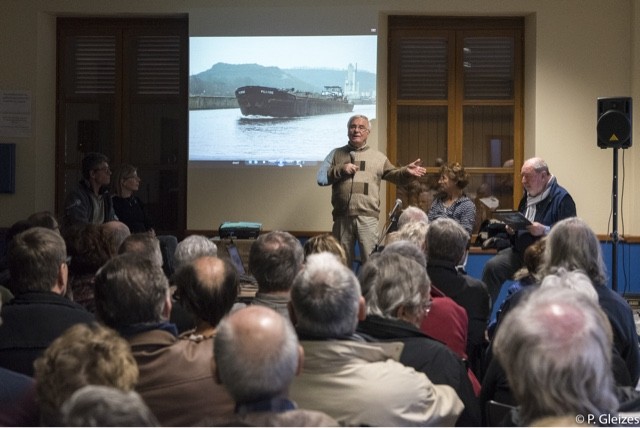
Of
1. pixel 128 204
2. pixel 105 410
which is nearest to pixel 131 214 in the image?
pixel 128 204

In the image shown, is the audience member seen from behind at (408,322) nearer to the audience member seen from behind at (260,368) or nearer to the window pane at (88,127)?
the audience member seen from behind at (260,368)

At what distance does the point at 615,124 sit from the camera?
7520mm

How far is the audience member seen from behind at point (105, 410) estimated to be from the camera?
5.08 ft

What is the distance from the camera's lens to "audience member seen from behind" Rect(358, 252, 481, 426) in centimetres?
323

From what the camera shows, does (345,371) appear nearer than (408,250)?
Yes

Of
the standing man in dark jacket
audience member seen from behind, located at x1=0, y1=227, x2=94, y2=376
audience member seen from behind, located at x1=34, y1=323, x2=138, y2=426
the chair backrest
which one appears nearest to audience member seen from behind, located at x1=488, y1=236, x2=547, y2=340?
the chair backrest

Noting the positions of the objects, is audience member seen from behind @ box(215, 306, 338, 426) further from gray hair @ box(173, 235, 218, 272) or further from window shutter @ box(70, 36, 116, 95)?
window shutter @ box(70, 36, 116, 95)

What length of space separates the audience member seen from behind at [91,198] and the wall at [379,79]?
1241 millimetres

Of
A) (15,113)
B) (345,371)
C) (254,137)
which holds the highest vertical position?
(15,113)

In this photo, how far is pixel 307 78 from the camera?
29.1 feet

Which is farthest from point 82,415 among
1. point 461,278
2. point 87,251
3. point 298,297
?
point 461,278

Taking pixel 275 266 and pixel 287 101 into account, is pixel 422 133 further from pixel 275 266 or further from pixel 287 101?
pixel 275 266

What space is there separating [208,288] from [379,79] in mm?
5784

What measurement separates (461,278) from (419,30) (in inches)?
180
